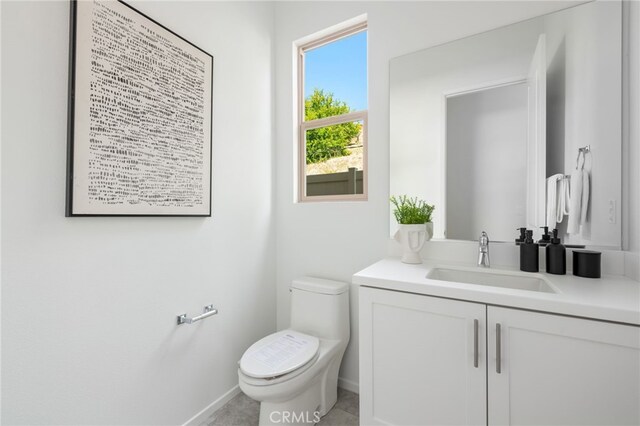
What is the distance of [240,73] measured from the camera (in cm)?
176

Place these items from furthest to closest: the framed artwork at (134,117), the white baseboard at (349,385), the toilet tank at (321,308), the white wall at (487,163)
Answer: the white baseboard at (349,385), the toilet tank at (321,308), the white wall at (487,163), the framed artwork at (134,117)

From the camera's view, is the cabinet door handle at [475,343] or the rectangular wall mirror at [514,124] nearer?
the cabinet door handle at [475,343]

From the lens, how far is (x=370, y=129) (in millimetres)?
1729

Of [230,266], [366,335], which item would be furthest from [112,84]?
[366,335]

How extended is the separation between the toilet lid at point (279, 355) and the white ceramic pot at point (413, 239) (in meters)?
0.68

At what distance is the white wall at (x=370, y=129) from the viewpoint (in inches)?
59.2

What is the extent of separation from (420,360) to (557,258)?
29.0 inches

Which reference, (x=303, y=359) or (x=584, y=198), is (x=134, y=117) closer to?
(x=303, y=359)

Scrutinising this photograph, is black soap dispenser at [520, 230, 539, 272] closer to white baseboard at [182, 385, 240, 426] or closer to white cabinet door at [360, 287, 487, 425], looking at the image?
white cabinet door at [360, 287, 487, 425]

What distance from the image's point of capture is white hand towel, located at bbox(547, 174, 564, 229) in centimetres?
128

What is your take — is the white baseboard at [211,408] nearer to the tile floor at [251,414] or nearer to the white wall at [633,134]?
the tile floor at [251,414]

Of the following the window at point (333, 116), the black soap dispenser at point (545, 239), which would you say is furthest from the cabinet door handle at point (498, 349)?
the window at point (333, 116)

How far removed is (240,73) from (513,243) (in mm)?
1834

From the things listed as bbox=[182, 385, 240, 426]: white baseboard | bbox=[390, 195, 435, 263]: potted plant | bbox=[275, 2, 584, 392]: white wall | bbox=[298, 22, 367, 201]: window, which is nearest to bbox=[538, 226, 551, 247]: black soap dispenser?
bbox=[390, 195, 435, 263]: potted plant
